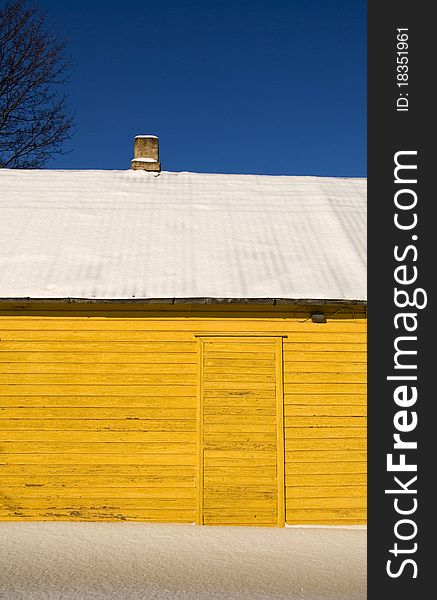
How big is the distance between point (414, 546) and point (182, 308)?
13.4 ft

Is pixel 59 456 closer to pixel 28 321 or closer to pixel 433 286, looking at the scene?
pixel 28 321

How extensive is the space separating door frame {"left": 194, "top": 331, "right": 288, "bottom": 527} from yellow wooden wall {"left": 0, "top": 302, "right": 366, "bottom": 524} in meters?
0.06

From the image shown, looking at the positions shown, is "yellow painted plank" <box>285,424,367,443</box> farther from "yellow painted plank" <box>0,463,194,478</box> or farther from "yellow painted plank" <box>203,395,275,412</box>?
"yellow painted plank" <box>0,463,194,478</box>

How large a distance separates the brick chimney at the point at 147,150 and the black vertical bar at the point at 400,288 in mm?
7292

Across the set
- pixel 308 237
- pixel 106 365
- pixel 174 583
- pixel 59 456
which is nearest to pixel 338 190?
pixel 308 237

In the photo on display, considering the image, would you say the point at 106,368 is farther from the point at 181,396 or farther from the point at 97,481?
the point at 97,481

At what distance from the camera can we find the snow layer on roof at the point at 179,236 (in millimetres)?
8164

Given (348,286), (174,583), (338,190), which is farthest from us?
(338,190)

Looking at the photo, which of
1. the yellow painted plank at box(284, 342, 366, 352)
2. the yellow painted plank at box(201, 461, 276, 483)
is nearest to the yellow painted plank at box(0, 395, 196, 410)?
the yellow painted plank at box(201, 461, 276, 483)

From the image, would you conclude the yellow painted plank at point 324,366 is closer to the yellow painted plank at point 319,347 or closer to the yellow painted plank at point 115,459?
the yellow painted plank at point 319,347

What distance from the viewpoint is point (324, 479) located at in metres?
7.93

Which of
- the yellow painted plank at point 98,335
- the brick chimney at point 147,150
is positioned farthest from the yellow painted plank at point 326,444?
the brick chimney at point 147,150

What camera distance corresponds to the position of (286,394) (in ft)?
26.3

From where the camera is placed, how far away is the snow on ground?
5.55 m
